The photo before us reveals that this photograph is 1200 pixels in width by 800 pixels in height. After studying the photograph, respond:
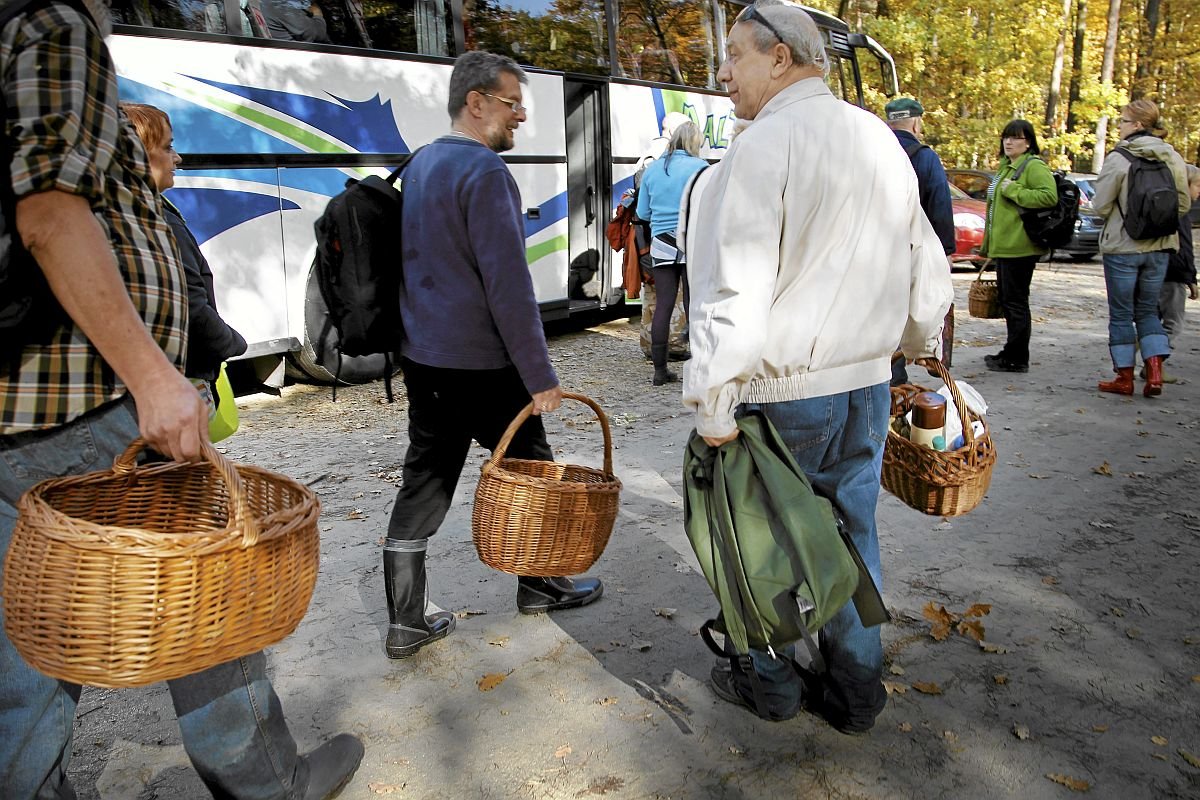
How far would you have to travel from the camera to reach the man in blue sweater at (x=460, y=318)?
326 centimetres

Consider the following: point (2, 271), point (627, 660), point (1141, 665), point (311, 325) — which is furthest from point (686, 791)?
point (311, 325)

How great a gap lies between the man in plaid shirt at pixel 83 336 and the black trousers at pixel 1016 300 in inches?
286

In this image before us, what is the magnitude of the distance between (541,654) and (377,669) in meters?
0.58

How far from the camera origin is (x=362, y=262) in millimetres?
3312

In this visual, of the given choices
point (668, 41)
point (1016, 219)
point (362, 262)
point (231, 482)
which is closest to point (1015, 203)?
point (1016, 219)

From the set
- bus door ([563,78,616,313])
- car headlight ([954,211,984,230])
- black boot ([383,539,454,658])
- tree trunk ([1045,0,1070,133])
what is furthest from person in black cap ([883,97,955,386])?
tree trunk ([1045,0,1070,133])

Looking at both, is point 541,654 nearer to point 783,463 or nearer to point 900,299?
point 783,463

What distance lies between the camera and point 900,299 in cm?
280

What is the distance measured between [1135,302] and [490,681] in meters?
6.01

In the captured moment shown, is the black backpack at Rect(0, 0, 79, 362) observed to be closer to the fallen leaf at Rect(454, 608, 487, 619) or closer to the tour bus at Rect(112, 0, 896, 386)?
the fallen leaf at Rect(454, 608, 487, 619)

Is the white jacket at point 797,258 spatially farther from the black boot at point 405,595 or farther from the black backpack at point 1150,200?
the black backpack at point 1150,200

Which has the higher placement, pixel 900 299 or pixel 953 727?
pixel 900 299

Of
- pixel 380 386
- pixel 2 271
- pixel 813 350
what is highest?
pixel 2 271

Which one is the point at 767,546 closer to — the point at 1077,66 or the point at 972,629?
the point at 972,629
